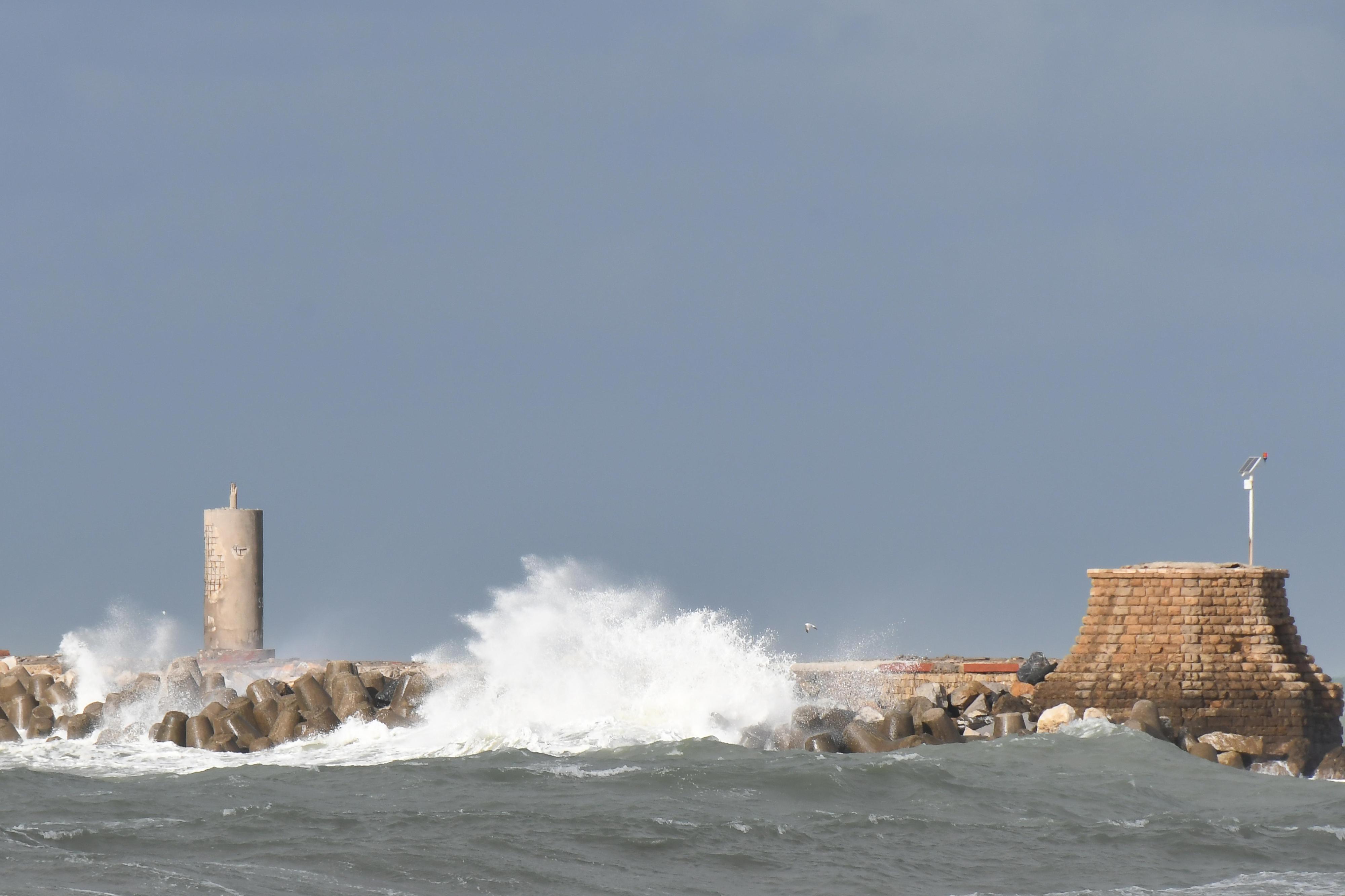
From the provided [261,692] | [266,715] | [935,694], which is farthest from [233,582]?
[935,694]

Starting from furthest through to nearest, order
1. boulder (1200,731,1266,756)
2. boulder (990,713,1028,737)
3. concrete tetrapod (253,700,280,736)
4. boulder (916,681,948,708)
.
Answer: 1. boulder (916,681,948,708)
2. concrete tetrapod (253,700,280,736)
3. boulder (990,713,1028,737)
4. boulder (1200,731,1266,756)

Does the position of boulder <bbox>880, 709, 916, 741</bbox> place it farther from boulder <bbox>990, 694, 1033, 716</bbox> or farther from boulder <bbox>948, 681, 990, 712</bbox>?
boulder <bbox>948, 681, 990, 712</bbox>

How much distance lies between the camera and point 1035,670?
68.7 ft

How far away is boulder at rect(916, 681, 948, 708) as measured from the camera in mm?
20609

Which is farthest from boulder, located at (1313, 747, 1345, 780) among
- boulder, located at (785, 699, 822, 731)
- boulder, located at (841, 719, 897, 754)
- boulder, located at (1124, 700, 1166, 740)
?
boulder, located at (785, 699, 822, 731)

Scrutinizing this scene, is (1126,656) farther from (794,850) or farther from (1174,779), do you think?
(794,850)

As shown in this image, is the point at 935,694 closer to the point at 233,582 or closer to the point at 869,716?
the point at 869,716

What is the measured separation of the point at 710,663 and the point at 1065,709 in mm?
4294

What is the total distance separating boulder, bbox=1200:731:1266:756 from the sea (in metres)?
0.89

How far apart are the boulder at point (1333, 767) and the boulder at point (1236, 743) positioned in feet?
2.18

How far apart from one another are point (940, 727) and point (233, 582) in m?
11.6

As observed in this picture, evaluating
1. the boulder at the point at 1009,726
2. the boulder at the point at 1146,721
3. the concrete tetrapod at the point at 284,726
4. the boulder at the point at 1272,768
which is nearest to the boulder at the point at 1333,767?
the boulder at the point at 1272,768

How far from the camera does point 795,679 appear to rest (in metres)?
20.9

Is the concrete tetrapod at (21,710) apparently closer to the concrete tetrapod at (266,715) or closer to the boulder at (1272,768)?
the concrete tetrapod at (266,715)
